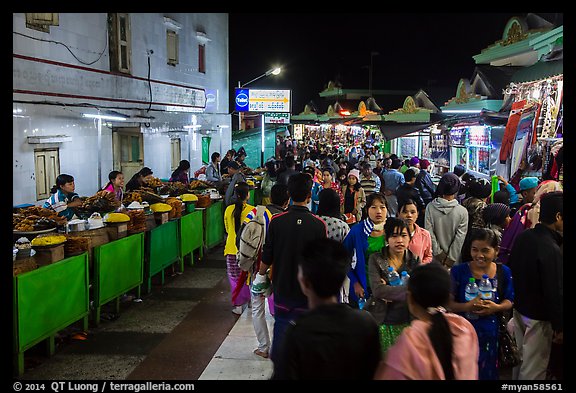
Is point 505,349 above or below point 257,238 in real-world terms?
below

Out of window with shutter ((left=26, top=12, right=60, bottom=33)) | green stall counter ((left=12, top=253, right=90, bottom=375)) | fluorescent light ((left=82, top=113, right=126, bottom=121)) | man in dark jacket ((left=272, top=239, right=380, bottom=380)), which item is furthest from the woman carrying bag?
man in dark jacket ((left=272, top=239, right=380, bottom=380))

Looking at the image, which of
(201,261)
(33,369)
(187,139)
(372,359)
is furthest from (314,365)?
(187,139)

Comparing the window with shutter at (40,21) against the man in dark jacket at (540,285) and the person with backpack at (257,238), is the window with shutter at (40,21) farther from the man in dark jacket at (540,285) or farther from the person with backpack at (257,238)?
the man in dark jacket at (540,285)

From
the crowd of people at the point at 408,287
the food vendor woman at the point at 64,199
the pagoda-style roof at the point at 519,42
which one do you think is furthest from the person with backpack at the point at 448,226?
the pagoda-style roof at the point at 519,42

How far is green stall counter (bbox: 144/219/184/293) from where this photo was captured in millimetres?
9117

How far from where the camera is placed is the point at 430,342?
9.96 feet

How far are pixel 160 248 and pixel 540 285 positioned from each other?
6.50 meters

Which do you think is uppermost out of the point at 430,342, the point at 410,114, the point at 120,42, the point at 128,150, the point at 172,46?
the point at 172,46

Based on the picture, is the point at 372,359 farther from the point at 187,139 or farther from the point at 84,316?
the point at 187,139

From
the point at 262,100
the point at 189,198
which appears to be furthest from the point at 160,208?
the point at 262,100

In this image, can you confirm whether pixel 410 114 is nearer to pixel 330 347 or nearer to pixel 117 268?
pixel 117 268

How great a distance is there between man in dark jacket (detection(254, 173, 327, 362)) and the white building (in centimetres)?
807

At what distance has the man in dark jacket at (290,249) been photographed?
500 cm

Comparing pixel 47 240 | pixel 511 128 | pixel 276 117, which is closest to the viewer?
pixel 47 240
